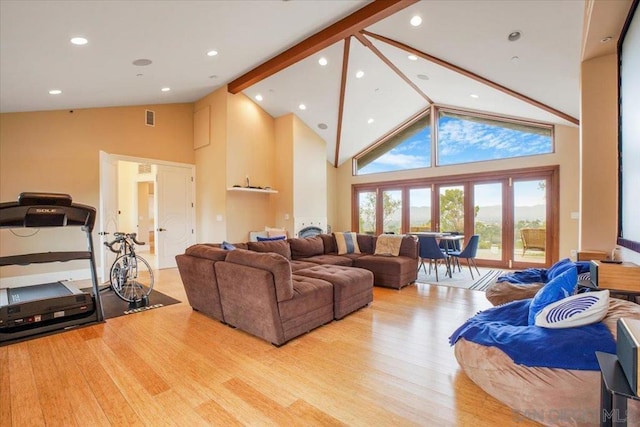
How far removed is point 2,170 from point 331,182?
24.1ft

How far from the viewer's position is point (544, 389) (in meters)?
1.72

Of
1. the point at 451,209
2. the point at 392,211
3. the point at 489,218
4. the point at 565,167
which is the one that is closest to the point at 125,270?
the point at 392,211

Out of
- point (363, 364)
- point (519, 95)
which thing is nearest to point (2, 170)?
point (363, 364)

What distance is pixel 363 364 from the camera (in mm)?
2428

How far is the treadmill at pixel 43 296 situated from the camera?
2.92m

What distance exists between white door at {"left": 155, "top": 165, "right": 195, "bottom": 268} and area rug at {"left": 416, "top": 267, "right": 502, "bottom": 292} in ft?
17.6

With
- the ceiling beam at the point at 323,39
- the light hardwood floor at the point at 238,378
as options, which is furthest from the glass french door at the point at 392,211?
the light hardwood floor at the point at 238,378

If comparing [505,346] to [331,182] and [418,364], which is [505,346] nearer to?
[418,364]

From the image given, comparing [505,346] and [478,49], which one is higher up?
[478,49]

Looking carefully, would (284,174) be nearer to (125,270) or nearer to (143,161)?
(143,161)

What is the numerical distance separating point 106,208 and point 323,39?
471 cm

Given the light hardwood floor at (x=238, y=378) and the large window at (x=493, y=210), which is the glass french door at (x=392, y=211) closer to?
the large window at (x=493, y=210)

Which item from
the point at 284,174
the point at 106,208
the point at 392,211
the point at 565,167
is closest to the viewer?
the point at 106,208

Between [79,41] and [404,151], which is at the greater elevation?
[79,41]
